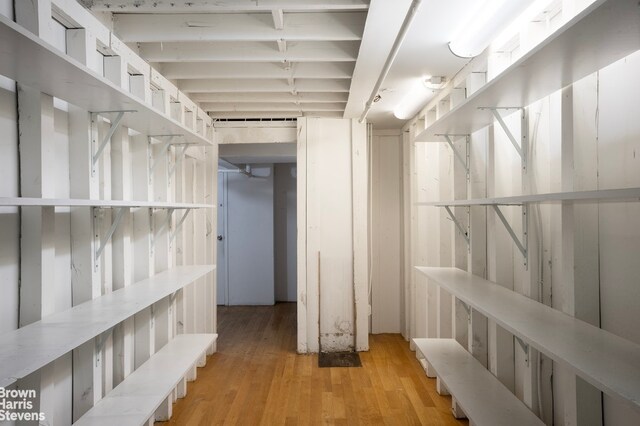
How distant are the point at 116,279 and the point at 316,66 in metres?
1.90

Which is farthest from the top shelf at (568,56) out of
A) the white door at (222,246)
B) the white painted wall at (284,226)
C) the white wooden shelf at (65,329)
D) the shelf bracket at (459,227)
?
the white door at (222,246)

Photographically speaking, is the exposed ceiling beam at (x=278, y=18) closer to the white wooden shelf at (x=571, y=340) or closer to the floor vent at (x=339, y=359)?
the white wooden shelf at (x=571, y=340)

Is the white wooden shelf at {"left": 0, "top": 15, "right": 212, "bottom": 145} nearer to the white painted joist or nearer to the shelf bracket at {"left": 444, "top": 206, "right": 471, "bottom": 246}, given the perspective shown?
the white painted joist

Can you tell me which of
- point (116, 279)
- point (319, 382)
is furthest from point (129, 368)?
point (319, 382)

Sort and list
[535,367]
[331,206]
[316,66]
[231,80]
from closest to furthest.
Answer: [535,367] → [316,66] → [231,80] → [331,206]

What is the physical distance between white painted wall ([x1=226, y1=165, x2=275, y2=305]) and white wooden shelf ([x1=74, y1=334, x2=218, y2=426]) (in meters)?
3.30

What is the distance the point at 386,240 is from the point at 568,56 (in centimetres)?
331

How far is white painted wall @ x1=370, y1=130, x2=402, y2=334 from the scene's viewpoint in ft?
14.4

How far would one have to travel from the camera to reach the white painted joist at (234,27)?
6.72 feet

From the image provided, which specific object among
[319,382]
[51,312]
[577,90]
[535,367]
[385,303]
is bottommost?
[319,382]

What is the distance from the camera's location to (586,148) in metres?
1.49

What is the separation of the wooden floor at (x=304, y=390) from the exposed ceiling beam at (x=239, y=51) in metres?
2.40

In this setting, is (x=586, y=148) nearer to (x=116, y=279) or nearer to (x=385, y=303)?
(x=116, y=279)

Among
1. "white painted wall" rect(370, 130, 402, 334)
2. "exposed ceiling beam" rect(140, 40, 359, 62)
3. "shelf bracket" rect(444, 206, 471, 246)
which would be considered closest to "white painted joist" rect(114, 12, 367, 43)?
"exposed ceiling beam" rect(140, 40, 359, 62)
